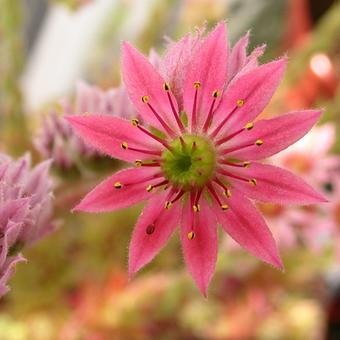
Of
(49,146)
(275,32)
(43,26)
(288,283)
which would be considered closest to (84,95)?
(49,146)

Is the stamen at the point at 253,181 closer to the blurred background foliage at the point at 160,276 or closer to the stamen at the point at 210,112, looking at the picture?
the stamen at the point at 210,112

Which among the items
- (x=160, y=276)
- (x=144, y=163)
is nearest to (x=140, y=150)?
(x=144, y=163)

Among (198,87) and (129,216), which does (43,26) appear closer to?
(129,216)

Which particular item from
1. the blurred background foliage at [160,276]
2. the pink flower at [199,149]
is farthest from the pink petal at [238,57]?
the blurred background foliage at [160,276]

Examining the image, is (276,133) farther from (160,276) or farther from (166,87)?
(160,276)

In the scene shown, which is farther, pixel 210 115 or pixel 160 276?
pixel 160 276

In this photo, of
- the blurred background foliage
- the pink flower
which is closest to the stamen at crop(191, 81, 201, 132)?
the pink flower

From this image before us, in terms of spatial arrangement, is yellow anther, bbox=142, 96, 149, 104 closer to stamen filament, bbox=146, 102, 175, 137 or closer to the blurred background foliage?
stamen filament, bbox=146, 102, 175, 137
